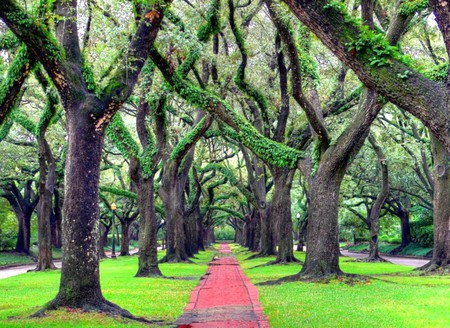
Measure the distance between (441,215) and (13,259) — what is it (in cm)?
2665

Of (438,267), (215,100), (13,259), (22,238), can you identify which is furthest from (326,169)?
(22,238)

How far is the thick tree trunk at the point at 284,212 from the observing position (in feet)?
66.9

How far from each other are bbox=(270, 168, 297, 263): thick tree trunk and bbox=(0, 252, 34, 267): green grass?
17.8 metres

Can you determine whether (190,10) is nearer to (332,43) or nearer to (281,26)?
(281,26)

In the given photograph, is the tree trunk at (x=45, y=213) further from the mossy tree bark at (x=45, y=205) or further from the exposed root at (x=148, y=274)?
the exposed root at (x=148, y=274)

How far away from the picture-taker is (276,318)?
8.12 meters

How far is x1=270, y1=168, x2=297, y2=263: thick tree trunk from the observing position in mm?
20391

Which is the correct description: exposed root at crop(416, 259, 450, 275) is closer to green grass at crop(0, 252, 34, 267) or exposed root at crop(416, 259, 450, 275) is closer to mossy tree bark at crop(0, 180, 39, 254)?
green grass at crop(0, 252, 34, 267)

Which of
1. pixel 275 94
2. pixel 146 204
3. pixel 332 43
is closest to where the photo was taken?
pixel 332 43

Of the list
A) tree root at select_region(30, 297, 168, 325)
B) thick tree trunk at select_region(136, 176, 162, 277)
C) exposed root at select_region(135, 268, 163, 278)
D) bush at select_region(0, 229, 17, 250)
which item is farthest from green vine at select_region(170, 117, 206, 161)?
bush at select_region(0, 229, 17, 250)

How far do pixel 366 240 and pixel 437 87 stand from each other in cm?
5164

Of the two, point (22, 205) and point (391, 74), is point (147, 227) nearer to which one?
point (391, 74)

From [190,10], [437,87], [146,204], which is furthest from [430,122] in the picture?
[190,10]

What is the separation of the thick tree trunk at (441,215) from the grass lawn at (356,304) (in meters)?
3.11
